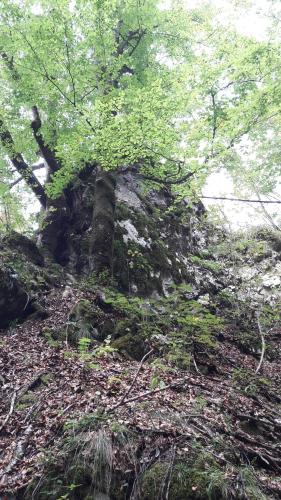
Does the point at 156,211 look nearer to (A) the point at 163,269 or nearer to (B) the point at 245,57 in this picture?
(A) the point at 163,269

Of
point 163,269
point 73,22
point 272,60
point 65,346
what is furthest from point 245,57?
point 65,346

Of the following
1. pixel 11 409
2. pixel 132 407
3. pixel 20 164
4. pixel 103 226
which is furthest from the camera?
pixel 20 164

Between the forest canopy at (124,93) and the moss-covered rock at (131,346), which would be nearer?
the moss-covered rock at (131,346)

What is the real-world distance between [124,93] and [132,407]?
24.7 feet

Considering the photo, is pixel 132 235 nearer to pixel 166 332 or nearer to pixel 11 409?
pixel 166 332

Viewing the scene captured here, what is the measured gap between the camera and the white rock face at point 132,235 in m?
11.8

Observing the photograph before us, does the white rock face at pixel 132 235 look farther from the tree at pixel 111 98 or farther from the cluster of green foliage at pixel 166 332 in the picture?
the cluster of green foliage at pixel 166 332

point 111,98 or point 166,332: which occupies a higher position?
point 111,98

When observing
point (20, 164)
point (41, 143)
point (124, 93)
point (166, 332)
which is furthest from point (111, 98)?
point (166, 332)

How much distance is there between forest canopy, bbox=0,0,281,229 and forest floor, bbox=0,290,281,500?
522cm

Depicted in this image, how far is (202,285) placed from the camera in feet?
43.2

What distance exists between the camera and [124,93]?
348 inches

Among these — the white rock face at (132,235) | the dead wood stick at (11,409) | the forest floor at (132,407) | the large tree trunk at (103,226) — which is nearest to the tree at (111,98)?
the large tree trunk at (103,226)

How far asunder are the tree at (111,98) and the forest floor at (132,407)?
421cm
